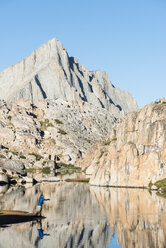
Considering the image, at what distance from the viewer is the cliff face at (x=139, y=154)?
113562 millimetres

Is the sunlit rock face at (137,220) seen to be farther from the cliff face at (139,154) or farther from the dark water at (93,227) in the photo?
the cliff face at (139,154)

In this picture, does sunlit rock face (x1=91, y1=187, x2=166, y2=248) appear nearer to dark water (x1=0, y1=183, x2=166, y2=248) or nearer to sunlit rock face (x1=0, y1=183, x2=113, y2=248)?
dark water (x1=0, y1=183, x2=166, y2=248)

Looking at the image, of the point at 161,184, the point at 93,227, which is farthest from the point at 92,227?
the point at 161,184

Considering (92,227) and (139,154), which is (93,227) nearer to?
(92,227)

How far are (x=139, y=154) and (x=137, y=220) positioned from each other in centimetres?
6494

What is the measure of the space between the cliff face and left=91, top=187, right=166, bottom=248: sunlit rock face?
28559 mm

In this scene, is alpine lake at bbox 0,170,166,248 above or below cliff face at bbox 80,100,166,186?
below

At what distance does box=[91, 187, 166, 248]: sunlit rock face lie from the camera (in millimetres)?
44562

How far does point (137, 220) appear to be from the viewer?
58.0 metres

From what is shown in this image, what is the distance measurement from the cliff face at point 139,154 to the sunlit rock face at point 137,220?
28559 millimetres

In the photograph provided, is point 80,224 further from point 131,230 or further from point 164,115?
point 164,115

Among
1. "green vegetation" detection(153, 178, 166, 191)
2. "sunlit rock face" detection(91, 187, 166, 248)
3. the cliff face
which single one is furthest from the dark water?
the cliff face

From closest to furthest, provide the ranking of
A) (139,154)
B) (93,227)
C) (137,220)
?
(93,227) < (137,220) < (139,154)

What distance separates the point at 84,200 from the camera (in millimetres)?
87062
